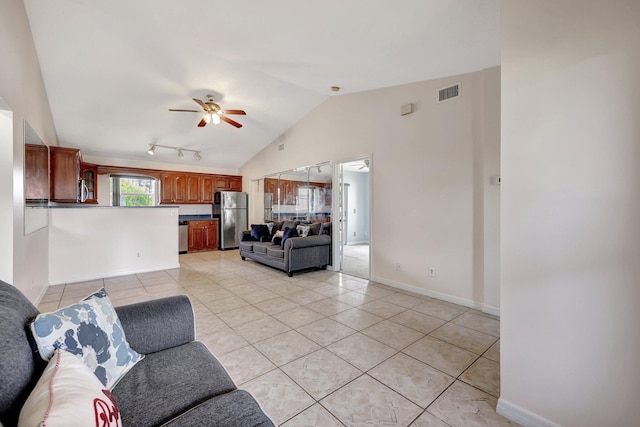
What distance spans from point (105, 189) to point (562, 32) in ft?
27.1

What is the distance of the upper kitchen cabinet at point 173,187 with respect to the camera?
7.07 meters

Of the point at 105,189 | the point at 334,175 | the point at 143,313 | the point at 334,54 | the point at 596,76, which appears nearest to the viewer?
the point at 596,76

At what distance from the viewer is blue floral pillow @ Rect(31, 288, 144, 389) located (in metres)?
0.98

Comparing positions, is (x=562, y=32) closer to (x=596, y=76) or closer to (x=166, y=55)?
(x=596, y=76)

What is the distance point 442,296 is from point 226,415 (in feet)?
10.5

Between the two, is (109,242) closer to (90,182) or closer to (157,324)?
(90,182)

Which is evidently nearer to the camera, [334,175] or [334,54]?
[334,54]

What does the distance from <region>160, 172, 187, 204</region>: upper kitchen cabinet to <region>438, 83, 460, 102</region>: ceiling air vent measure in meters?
6.59

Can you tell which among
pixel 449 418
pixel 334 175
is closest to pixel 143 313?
pixel 449 418

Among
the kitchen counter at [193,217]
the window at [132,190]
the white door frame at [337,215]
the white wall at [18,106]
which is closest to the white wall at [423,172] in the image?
the white door frame at [337,215]

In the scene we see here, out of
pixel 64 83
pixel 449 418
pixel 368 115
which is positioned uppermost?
pixel 64 83

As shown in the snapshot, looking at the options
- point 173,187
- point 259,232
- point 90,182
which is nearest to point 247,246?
point 259,232

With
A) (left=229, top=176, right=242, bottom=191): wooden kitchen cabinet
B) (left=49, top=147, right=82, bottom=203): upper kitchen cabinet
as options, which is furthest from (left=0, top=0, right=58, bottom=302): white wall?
(left=229, top=176, right=242, bottom=191): wooden kitchen cabinet

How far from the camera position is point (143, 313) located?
1.48 meters
